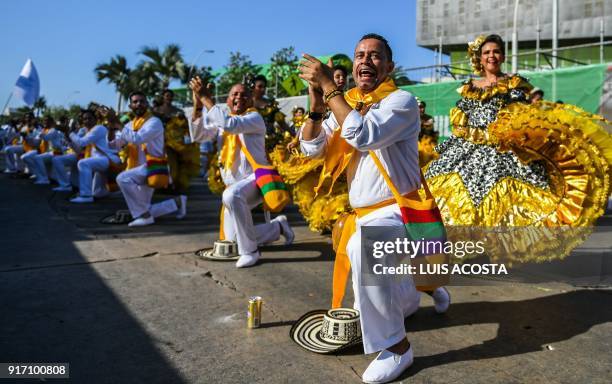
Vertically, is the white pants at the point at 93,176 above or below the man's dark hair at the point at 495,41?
below

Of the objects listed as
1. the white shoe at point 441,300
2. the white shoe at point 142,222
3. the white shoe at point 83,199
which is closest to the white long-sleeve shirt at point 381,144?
the white shoe at point 441,300

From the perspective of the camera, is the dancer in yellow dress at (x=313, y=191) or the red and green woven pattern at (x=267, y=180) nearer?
the red and green woven pattern at (x=267, y=180)

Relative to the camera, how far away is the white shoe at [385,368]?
2.79 metres

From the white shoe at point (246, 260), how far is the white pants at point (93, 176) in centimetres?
621

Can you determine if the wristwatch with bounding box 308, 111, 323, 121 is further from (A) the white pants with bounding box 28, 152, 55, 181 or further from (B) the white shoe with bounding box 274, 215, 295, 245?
(A) the white pants with bounding box 28, 152, 55, 181

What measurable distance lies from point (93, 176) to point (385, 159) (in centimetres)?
941

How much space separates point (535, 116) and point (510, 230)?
0.89 metres

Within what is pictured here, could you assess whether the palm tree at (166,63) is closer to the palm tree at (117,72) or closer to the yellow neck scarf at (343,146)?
the palm tree at (117,72)

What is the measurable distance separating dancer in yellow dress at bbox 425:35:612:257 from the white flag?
18225mm

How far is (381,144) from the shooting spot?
8.86 ft

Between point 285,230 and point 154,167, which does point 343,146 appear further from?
point 154,167

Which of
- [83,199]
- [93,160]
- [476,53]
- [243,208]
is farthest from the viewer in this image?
[83,199]

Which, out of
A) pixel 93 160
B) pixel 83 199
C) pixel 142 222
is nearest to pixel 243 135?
pixel 142 222

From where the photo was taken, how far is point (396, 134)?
108 inches
